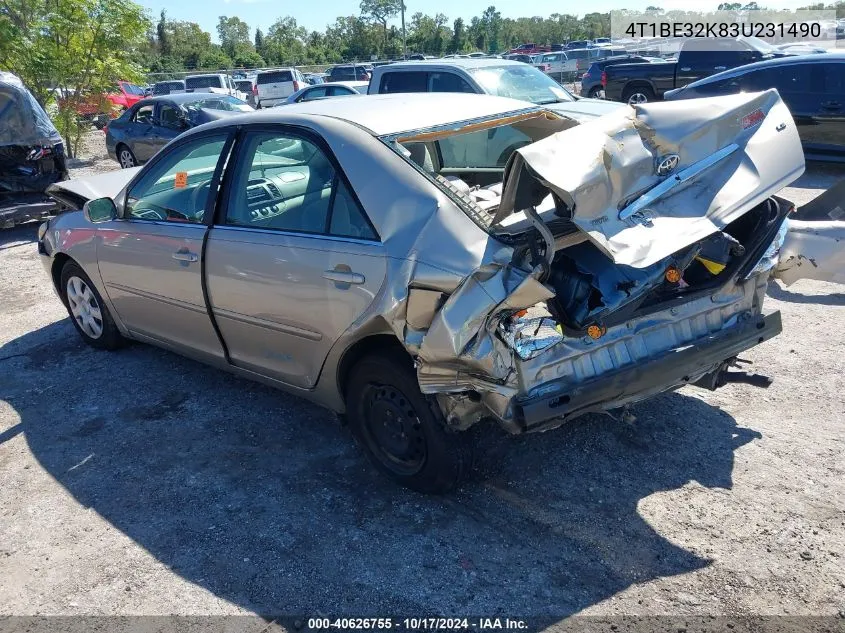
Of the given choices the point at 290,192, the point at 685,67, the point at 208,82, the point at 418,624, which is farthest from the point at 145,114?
the point at 208,82

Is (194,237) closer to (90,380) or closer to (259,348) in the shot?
(259,348)

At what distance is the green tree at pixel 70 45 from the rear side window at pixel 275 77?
1003cm

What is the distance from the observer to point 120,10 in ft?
53.6

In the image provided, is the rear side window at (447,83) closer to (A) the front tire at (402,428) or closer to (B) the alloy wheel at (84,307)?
(B) the alloy wheel at (84,307)

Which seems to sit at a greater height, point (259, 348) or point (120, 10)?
point (120, 10)

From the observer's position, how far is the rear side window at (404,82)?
10.1m

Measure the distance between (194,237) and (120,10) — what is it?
1476cm

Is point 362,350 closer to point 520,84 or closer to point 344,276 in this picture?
point 344,276

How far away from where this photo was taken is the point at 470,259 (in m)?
3.02

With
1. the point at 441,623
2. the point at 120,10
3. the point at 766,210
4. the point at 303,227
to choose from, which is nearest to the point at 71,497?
the point at 303,227

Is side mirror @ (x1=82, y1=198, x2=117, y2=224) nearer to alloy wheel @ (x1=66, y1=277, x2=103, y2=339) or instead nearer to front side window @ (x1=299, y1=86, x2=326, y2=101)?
alloy wheel @ (x1=66, y1=277, x2=103, y2=339)

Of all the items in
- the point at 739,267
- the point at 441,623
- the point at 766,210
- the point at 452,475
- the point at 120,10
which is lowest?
the point at 441,623

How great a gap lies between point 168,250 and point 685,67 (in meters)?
14.3

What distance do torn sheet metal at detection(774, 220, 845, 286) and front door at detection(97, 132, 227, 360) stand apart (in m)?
3.17
